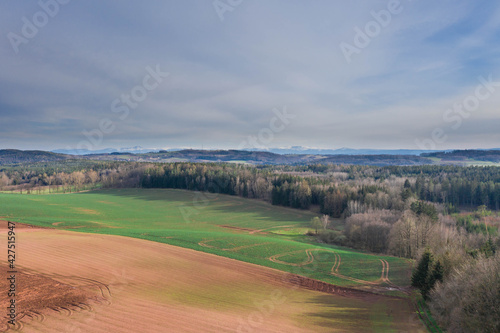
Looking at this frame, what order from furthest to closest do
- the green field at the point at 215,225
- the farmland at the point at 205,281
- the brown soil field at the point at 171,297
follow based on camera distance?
1. the green field at the point at 215,225
2. the farmland at the point at 205,281
3. the brown soil field at the point at 171,297

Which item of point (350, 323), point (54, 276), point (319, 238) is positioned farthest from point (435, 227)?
point (54, 276)

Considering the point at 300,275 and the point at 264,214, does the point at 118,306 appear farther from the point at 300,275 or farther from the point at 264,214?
the point at 264,214

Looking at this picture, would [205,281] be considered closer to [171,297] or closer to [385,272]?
[171,297]

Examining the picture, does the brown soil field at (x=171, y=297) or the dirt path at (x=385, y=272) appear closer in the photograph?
the brown soil field at (x=171, y=297)

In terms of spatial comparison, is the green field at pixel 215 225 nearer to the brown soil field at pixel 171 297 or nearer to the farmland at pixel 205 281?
the farmland at pixel 205 281

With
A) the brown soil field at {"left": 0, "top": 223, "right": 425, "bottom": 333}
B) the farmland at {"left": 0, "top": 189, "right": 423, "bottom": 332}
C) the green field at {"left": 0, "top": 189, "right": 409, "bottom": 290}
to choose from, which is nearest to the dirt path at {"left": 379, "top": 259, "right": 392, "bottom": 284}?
the farmland at {"left": 0, "top": 189, "right": 423, "bottom": 332}

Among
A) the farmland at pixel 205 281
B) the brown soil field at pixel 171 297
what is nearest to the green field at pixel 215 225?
the farmland at pixel 205 281
